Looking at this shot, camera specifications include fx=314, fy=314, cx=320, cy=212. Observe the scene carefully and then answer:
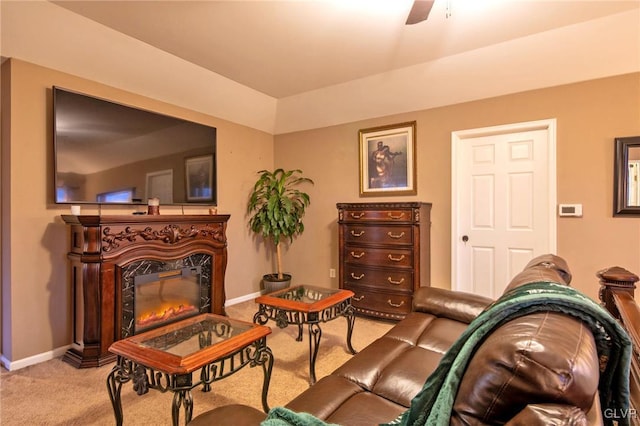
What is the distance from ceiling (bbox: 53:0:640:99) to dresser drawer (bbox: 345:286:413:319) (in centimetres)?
258

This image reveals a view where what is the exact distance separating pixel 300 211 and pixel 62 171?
2735 millimetres

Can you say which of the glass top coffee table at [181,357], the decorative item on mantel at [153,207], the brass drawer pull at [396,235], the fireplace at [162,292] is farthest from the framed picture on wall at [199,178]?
the brass drawer pull at [396,235]

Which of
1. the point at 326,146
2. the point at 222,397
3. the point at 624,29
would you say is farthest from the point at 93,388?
the point at 624,29

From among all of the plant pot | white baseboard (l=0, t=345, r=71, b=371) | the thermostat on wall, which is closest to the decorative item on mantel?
white baseboard (l=0, t=345, r=71, b=371)

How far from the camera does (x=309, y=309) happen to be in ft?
7.50

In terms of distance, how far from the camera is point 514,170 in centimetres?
336

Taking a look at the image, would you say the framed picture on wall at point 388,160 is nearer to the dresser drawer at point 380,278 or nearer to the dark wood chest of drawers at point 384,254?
the dark wood chest of drawers at point 384,254

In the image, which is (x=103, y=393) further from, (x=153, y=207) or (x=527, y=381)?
(x=527, y=381)

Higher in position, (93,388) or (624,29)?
(624,29)

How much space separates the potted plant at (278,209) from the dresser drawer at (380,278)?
1.06 m

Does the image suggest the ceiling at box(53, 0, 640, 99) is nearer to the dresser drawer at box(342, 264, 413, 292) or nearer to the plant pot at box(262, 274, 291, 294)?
the dresser drawer at box(342, 264, 413, 292)

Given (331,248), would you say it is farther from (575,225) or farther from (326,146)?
(575,225)

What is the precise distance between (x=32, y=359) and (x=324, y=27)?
374 centimetres

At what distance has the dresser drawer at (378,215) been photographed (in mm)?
3459
